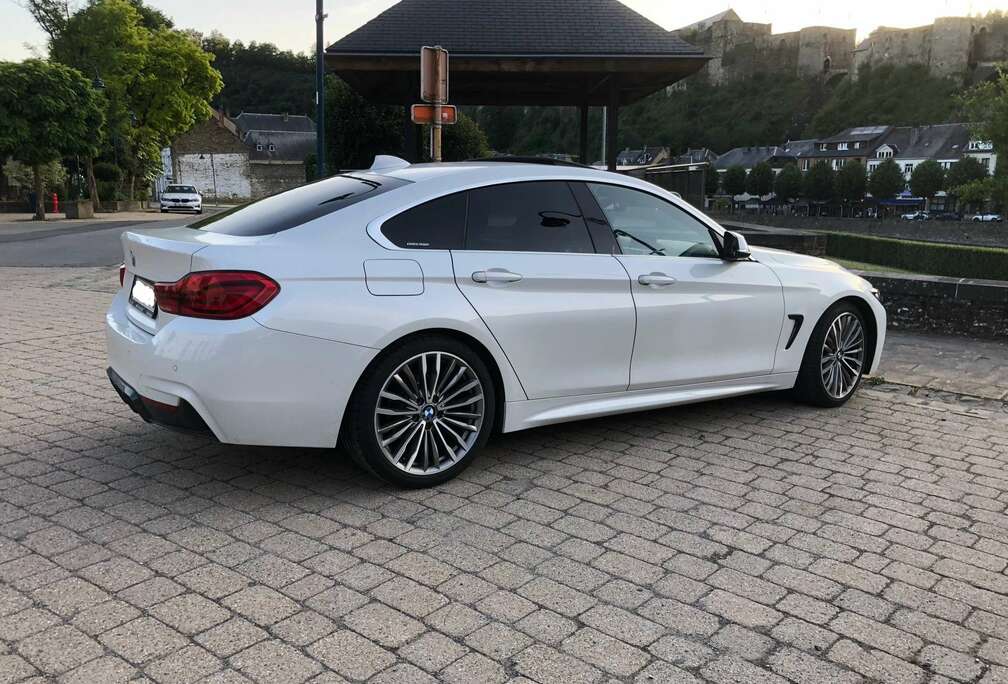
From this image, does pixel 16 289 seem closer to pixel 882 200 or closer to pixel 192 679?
pixel 192 679

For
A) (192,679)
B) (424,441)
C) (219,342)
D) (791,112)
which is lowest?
(192,679)

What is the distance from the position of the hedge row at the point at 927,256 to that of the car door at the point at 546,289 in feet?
89.2

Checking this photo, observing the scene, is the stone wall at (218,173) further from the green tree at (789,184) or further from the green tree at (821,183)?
the green tree at (821,183)

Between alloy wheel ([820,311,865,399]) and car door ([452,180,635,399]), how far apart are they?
71.0 inches

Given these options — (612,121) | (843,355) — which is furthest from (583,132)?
(843,355)

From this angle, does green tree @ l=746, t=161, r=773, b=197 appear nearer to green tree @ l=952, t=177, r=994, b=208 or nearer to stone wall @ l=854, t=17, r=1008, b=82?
stone wall @ l=854, t=17, r=1008, b=82

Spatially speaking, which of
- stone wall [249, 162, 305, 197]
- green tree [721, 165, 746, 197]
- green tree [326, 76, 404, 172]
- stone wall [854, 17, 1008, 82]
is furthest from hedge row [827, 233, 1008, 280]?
stone wall [854, 17, 1008, 82]

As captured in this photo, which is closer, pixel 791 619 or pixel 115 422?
pixel 791 619

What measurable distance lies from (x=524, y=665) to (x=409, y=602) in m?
0.56

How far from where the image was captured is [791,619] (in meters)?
3.02

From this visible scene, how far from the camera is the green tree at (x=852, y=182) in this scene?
95938 mm

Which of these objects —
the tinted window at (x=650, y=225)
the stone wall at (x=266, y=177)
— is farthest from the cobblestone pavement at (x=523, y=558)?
the stone wall at (x=266, y=177)

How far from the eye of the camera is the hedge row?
97.7 feet

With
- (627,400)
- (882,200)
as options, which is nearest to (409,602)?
(627,400)
